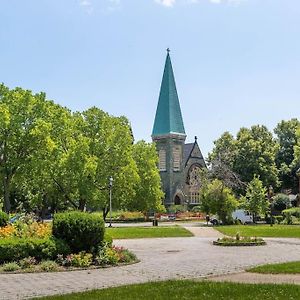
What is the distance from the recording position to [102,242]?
57.0ft

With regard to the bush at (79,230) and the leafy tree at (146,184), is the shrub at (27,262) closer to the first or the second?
the bush at (79,230)

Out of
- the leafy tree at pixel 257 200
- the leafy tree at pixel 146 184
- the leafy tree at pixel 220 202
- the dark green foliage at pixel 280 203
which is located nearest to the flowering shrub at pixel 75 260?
the leafy tree at pixel 220 202

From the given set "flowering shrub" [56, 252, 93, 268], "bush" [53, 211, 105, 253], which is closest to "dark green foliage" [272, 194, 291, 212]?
"bush" [53, 211, 105, 253]

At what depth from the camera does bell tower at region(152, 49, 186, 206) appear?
82.8 m

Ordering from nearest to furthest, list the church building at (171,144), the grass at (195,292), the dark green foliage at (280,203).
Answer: the grass at (195,292)
the dark green foliage at (280,203)
the church building at (171,144)

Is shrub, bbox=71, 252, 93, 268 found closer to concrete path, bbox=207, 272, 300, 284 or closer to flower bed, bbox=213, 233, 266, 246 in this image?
concrete path, bbox=207, 272, 300, 284

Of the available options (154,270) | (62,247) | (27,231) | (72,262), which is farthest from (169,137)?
(154,270)

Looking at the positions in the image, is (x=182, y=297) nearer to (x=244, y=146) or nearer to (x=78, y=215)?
(x=78, y=215)

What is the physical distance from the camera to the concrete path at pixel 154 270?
11719 mm

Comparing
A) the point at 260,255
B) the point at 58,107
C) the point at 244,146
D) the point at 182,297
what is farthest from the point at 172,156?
the point at 182,297

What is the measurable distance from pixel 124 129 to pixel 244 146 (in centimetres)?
3213

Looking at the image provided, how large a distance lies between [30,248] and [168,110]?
68.6 meters

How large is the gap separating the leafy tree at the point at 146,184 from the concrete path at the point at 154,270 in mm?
35851

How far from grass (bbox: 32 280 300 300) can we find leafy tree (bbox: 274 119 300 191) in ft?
233
